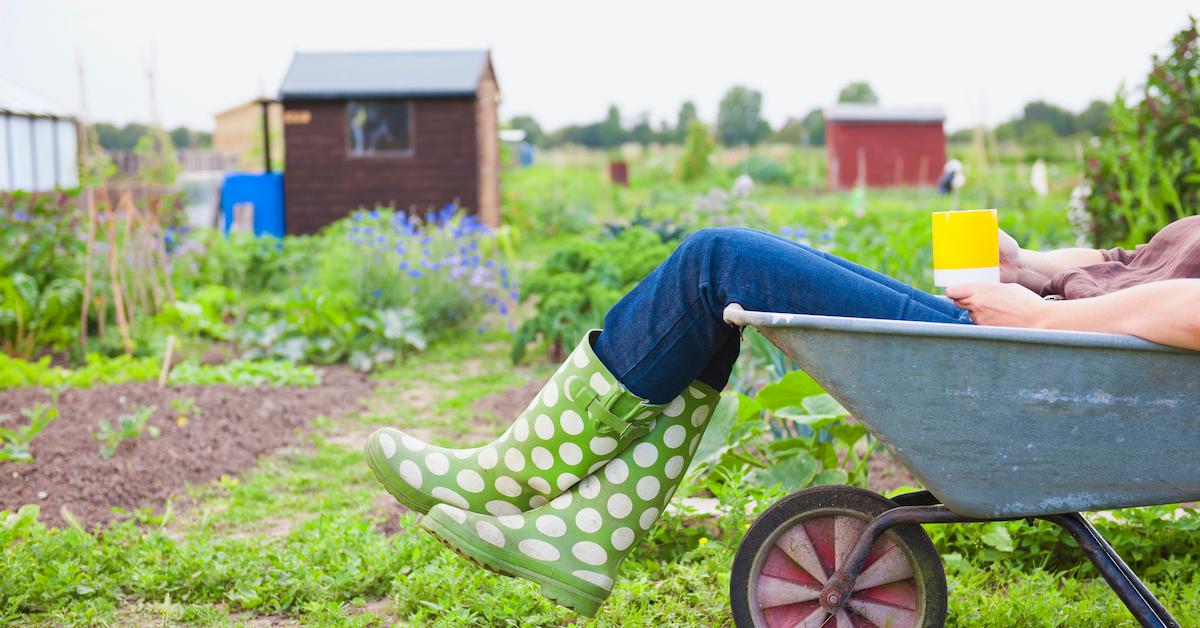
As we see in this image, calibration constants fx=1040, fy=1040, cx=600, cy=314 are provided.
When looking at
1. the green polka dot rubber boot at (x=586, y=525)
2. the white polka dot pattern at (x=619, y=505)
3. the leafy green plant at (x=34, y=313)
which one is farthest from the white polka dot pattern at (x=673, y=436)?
the leafy green plant at (x=34, y=313)

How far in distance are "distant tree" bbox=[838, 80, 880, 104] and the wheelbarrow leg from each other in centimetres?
6266

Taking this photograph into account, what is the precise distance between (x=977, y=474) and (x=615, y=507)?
0.61 m

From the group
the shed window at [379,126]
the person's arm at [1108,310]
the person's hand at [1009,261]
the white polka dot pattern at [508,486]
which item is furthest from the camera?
the shed window at [379,126]

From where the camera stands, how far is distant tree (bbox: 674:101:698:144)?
2110 inches

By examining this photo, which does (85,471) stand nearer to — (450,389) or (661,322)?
(450,389)

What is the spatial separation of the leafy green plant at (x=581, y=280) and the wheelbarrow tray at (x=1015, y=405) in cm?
304

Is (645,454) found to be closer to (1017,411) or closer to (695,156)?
(1017,411)

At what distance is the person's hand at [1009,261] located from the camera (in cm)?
200

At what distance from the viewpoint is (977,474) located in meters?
1.62

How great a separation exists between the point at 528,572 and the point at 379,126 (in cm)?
1044

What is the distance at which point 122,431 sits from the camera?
3.39 meters

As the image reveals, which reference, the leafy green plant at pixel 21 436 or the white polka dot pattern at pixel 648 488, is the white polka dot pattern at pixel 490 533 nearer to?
the white polka dot pattern at pixel 648 488

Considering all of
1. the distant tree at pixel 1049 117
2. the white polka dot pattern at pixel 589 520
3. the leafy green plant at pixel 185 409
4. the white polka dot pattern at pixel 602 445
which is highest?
the distant tree at pixel 1049 117

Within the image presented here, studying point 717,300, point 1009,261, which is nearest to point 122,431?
point 717,300
